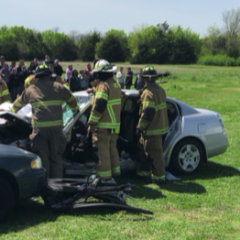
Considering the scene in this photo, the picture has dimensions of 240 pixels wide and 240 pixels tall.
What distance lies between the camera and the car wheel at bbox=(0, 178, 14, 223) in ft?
14.3

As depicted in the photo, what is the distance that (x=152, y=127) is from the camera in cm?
633

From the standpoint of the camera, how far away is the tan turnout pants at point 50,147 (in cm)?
554

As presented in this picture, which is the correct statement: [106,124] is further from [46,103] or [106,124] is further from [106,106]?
[46,103]

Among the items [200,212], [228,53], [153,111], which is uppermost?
[228,53]

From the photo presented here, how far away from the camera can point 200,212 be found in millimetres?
5113

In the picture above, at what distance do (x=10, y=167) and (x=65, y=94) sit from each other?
1.63 metres

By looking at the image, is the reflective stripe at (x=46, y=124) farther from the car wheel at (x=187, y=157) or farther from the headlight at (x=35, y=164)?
the car wheel at (x=187, y=157)

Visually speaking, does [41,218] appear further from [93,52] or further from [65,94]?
[93,52]

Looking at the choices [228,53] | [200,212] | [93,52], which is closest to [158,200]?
[200,212]

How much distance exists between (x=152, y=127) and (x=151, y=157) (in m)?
0.51

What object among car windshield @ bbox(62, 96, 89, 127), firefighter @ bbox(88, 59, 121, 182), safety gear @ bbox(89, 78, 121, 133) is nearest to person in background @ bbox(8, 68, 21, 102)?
car windshield @ bbox(62, 96, 89, 127)

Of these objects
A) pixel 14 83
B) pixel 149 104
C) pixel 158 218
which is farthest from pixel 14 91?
pixel 158 218

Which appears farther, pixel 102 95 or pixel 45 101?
pixel 102 95

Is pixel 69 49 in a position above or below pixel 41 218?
above
